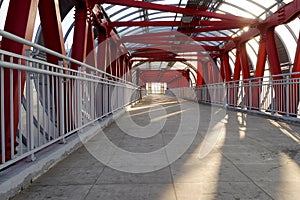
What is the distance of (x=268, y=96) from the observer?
8.35 metres

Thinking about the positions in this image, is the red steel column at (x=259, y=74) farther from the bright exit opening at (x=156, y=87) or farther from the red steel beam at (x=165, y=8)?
the bright exit opening at (x=156, y=87)

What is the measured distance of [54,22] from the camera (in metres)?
4.70

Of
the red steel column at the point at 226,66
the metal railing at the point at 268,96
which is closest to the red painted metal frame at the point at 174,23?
the metal railing at the point at 268,96

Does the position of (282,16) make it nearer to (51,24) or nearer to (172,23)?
(172,23)

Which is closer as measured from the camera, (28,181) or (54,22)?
(28,181)

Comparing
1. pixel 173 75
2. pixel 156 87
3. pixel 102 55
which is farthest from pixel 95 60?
pixel 156 87

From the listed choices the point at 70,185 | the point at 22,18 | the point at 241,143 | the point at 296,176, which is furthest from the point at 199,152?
the point at 22,18

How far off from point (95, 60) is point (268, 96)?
17.5ft

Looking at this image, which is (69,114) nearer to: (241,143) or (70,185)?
(70,185)

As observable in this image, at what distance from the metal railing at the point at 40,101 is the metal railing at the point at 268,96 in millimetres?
4651

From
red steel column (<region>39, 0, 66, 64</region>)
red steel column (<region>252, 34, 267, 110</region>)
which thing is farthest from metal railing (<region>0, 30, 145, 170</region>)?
red steel column (<region>252, 34, 267, 110</region>)

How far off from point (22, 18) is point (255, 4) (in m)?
11.7

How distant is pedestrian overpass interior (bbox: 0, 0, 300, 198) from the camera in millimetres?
2730

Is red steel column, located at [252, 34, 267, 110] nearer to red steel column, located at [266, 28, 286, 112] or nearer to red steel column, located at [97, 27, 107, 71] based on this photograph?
red steel column, located at [266, 28, 286, 112]
